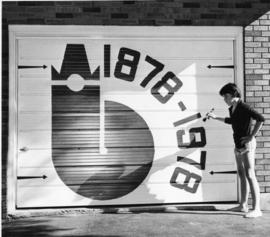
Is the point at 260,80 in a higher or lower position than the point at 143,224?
higher

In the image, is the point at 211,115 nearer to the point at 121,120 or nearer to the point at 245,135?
the point at 245,135

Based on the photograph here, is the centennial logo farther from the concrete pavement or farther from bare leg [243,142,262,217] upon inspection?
bare leg [243,142,262,217]

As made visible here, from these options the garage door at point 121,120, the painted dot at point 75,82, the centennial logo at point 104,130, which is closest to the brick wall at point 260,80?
the garage door at point 121,120

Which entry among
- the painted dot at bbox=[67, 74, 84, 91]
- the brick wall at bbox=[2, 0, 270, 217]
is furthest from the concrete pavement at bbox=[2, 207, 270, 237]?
the painted dot at bbox=[67, 74, 84, 91]

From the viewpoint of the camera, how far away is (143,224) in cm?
464

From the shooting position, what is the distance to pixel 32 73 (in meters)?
5.25

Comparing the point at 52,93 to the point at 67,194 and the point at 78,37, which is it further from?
the point at 67,194

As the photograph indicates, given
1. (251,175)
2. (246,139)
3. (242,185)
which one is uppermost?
(246,139)

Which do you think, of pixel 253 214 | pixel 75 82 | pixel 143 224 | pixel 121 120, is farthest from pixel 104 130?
pixel 253 214

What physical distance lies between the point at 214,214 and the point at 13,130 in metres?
3.05

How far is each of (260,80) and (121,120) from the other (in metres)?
2.15

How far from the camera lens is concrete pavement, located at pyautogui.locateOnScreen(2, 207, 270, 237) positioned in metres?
4.30

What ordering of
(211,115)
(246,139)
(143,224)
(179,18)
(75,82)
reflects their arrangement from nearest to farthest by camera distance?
(143,224) → (246,139) → (211,115) → (75,82) → (179,18)

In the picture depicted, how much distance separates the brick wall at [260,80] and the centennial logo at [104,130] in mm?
980
